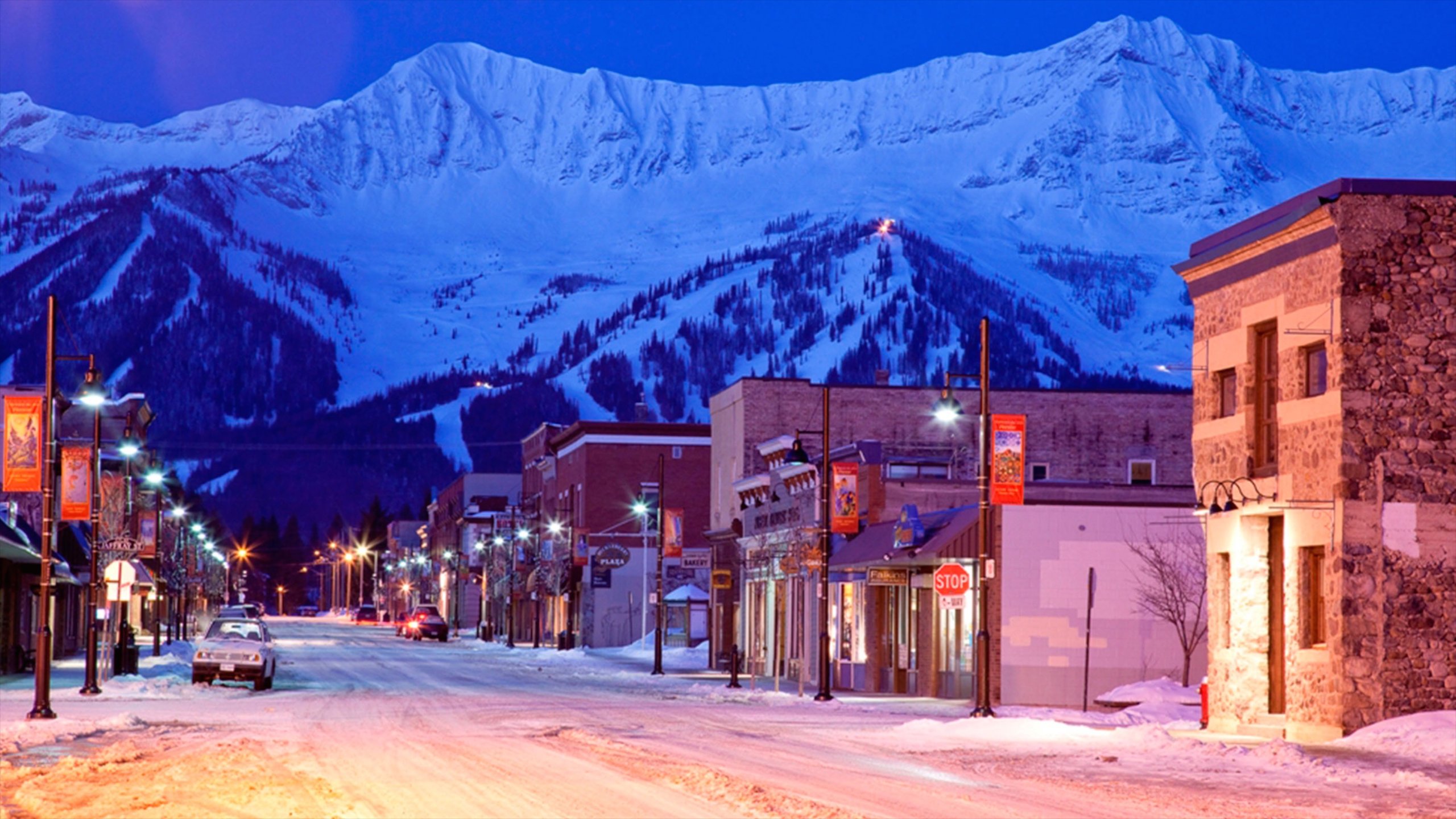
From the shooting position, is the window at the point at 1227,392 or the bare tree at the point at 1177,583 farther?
the bare tree at the point at 1177,583

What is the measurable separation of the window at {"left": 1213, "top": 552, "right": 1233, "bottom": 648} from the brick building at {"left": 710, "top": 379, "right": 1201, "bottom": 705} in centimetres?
929

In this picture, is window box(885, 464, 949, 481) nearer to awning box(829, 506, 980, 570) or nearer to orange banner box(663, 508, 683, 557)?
orange banner box(663, 508, 683, 557)

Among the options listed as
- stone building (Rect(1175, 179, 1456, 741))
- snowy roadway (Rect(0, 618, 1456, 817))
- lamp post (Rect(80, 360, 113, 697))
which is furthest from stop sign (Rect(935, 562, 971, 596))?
lamp post (Rect(80, 360, 113, 697))

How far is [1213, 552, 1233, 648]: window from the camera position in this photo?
33531mm

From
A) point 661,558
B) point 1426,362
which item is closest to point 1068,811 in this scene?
point 1426,362

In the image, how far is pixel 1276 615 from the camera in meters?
32.3

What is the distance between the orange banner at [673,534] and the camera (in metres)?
69.8

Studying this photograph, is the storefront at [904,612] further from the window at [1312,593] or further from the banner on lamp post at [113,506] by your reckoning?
the banner on lamp post at [113,506]

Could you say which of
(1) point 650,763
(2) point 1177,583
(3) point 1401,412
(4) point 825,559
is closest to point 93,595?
(4) point 825,559

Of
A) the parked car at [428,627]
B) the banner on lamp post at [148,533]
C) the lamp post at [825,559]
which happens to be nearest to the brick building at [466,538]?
the parked car at [428,627]

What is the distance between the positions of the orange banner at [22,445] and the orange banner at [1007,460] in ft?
59.0

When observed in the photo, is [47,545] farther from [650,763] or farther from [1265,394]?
[1265,394]

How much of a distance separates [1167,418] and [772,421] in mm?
14585

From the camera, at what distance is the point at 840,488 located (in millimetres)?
54875
